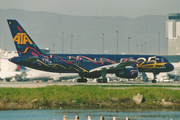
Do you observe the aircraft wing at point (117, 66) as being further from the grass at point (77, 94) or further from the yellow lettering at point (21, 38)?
the grass at point (77, 94)

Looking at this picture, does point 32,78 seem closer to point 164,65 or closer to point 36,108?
point 164,65

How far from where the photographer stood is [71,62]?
5969 cm

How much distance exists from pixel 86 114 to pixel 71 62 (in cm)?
3031

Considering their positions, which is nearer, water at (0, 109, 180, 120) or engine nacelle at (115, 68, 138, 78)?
water at (0, 109, 180, 120)

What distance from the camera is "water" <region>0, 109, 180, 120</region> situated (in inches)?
1101

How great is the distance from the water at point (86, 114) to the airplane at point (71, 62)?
85.1 ft

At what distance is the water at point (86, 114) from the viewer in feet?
91.7

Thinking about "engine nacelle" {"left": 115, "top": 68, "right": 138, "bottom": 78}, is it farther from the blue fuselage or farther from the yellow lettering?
the yellow lettering

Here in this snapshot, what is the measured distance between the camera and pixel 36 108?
3356 centimetres

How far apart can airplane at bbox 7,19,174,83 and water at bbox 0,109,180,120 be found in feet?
85.1

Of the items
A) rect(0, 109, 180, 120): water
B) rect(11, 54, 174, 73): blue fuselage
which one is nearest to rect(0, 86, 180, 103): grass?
rect(0, 109, 180, 120): water

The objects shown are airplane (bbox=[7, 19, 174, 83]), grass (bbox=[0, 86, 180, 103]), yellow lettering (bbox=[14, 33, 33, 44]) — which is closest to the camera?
grass (bbox=[0, 86, 180, 103])

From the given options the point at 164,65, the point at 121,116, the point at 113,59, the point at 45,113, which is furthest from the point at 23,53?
the point at 121,116

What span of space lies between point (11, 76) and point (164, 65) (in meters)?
45.2
